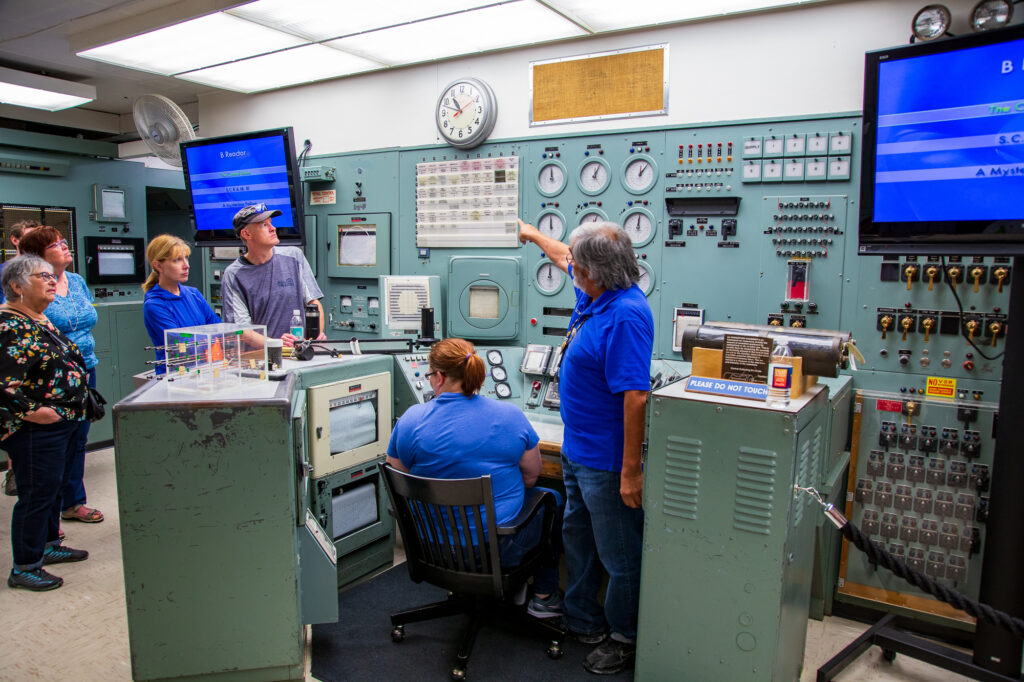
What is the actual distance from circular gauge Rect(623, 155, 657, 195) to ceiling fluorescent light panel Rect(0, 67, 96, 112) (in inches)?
178

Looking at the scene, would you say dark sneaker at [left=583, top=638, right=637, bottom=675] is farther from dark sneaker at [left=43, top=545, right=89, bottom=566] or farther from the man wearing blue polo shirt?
dark sneaker at [left=43, top=545, right=89, bottom=566]

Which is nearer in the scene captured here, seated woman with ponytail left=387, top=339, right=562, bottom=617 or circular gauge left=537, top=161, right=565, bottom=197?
Answer: seated woman with ponytail left=387, top=339, right=562, bottom=617

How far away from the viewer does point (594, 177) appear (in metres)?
3.58

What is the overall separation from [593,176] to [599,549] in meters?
2.05

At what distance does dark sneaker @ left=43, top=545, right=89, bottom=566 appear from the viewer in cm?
321

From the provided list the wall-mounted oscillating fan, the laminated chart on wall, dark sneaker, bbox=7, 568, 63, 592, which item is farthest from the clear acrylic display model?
the wall-mounted oscillating fan

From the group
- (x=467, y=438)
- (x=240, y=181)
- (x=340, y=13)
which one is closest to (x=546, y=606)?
(x=467, y=438)

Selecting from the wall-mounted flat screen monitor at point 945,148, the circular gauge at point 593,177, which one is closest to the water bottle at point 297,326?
the circular gauge at point 593,177

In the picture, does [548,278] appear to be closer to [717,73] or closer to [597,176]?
[597,176]

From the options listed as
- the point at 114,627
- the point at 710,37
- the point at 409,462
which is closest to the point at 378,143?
the point at 710,37

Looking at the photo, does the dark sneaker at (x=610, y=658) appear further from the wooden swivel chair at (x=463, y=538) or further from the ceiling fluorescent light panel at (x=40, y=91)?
the ceiling fluorescent light panel at (x=40, y=91)

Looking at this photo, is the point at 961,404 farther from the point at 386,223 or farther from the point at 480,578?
the point at 386,223

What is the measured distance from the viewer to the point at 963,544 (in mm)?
2725

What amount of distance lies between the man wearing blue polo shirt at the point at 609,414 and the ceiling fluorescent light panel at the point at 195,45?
2.54 metres
